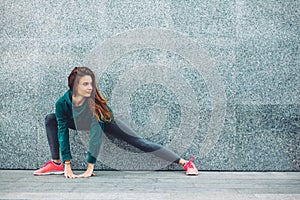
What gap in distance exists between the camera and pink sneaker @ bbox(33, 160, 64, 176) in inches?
173

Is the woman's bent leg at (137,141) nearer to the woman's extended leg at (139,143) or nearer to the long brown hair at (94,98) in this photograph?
the woman's extended leg at (139,143)

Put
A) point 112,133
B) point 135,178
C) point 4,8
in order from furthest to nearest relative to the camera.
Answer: point 4,8
point 112,133
point 135,178

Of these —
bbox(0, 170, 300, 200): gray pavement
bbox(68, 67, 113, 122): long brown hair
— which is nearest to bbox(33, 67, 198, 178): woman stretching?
bbox(68, 67, 113, 122): long brown hair

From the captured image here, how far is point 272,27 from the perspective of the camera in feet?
15.4

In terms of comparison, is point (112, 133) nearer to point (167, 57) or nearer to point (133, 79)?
point (133, 79)

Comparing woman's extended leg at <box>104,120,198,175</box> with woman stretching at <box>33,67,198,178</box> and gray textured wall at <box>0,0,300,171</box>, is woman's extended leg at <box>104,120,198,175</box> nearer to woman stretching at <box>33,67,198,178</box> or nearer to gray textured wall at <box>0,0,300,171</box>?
woman stretching at <box>33,67,198,178</box>

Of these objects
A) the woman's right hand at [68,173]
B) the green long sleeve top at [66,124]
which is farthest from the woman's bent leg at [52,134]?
the woman's right hand at [68,173]

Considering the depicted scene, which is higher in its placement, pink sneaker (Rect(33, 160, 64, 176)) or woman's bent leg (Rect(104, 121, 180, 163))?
woman's bent leg (Rect(104, 121, 180, 163))

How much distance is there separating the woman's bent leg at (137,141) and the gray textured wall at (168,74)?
0.52ft

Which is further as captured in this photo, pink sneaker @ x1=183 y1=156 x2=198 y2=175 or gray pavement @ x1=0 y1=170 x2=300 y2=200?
pink sneaker @ x1=183 y1=156 x2=198 y2=175

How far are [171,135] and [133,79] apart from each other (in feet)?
2.36

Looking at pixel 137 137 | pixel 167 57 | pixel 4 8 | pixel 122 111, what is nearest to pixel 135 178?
pixel 137 137

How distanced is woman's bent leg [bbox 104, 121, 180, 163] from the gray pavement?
0.18 meters

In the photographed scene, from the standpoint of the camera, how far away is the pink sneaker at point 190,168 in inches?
173
